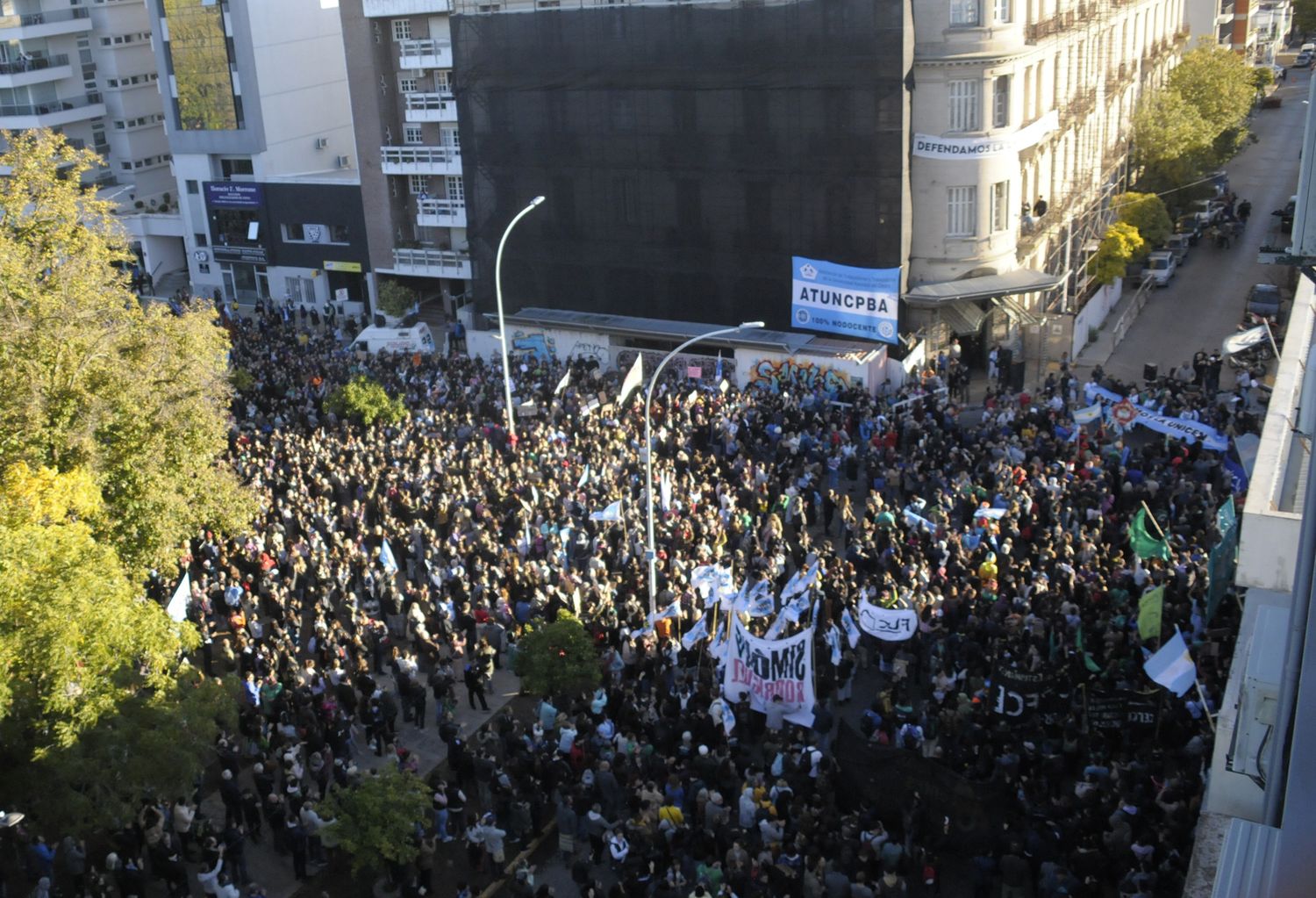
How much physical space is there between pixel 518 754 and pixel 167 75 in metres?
45.5

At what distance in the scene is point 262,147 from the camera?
53719 mm

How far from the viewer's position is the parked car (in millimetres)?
48719

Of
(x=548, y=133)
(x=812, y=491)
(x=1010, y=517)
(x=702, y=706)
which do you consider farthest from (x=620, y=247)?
(x=702, y=706)

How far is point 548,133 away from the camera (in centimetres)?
4097

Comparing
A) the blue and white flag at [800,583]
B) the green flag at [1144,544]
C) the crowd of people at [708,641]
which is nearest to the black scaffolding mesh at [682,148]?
the crowd of people at [708,641]

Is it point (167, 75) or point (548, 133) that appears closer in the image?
point (548, 133)

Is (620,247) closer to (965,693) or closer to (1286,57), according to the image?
(965,693)

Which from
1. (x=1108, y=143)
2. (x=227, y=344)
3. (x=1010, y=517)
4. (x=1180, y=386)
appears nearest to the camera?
(x=1010, y=517)

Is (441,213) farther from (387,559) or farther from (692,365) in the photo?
(387,559)

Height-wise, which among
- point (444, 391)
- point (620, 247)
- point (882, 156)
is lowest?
point (444, 391)

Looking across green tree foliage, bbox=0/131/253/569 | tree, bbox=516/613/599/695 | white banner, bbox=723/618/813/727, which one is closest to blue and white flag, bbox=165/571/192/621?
green tree foliage, bbox=0/131/253/569

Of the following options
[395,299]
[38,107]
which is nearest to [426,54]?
[395,299]

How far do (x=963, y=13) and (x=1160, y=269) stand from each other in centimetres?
1804

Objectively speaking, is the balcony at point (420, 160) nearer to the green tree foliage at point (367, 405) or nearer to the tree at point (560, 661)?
the green tree foliage at point (367, 405)
